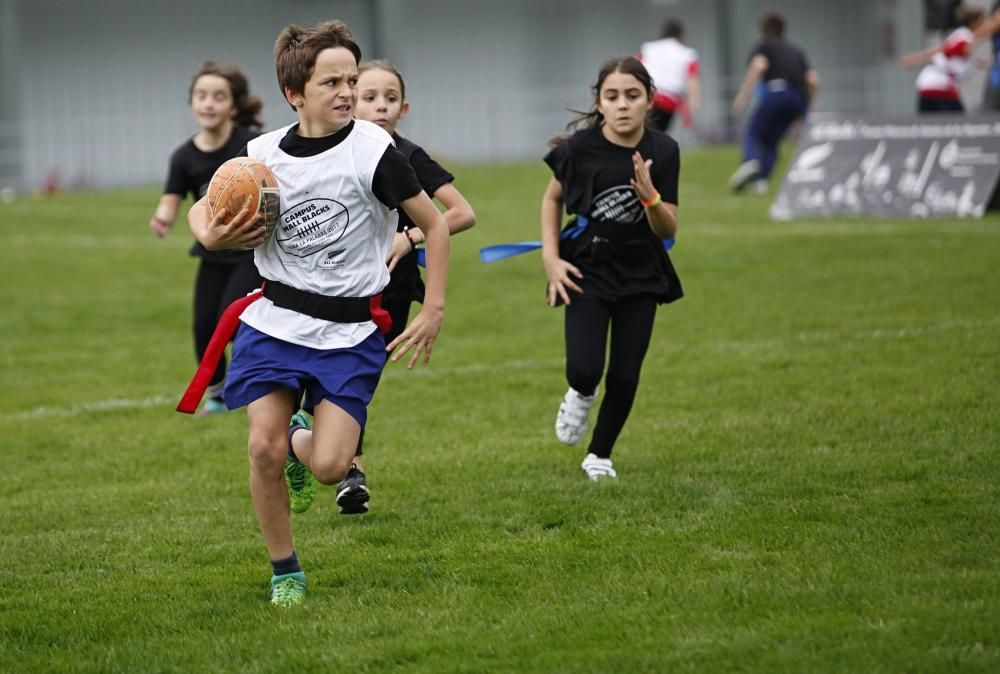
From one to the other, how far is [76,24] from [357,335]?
103 ft

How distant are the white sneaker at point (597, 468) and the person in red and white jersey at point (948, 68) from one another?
40.9 feet

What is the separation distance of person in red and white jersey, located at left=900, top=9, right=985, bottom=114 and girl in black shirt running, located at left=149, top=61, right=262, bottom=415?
11209mm

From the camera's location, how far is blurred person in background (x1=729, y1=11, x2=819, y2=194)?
19.7 meters

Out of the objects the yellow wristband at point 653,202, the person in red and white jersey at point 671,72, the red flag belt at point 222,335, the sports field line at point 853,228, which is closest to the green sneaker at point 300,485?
the red flag belt at point 222,335

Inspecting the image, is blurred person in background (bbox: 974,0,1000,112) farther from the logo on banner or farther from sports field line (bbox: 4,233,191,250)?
sports field line (bbox: 4,233,191,250)

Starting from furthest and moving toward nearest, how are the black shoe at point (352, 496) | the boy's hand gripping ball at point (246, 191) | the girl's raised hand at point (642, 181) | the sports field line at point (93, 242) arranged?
the sports field line at point (93, 242) → the girl's raised hand at point (642, 181) → the black shoe at point (352, 496) → the boy's hand gripping ball at point (246, 191)

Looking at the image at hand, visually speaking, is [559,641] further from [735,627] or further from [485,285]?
[485,285]

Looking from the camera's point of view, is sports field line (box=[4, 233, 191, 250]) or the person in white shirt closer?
the person in white shirt

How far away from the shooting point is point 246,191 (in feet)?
16.6

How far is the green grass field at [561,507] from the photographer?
4680 millimetres

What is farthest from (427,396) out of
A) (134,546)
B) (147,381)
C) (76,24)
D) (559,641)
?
(76,24)

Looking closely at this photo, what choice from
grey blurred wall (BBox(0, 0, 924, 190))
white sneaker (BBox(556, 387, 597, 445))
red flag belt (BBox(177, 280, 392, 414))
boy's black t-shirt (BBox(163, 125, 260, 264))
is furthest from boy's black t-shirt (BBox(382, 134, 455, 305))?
grey blurred wall (BBox(0, 0, 924, 190))

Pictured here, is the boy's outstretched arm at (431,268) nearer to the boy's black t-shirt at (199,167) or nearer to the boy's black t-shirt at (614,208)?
the boy's black t-shirt at (614,208)

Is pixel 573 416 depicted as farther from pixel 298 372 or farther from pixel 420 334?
pixel 298 372
